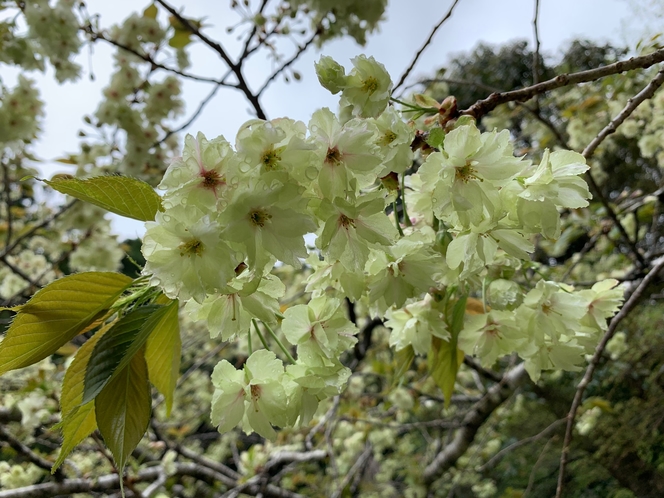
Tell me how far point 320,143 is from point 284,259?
0.13 m

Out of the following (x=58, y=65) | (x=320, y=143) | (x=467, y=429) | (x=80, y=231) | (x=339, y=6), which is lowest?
(x=467, y=429)

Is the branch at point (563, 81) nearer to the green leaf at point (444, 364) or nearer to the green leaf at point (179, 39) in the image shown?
the green leaf at point (444, 364)

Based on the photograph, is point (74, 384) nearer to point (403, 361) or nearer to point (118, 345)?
point (118, 345)

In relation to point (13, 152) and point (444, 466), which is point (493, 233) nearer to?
point (444, 466)

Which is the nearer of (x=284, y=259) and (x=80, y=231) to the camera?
(x=284, y=259)

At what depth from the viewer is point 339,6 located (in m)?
1.61

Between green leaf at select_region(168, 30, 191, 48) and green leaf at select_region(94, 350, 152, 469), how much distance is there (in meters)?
1.88

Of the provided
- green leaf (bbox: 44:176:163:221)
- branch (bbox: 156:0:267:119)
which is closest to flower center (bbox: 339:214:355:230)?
green leaf (bbox: 44:176:163:221)

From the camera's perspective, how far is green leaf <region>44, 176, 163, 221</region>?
508 mm

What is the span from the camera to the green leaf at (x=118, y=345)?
528 millimetres

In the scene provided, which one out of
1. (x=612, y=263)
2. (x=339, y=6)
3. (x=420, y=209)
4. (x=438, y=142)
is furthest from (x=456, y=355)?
(x=612, y=263)

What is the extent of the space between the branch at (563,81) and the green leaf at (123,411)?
581mm

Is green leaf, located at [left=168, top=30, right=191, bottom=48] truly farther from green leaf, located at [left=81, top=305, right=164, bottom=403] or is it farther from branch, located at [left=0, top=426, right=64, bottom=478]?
green leaf, located at [left=81, top=305, right=164, bottom=403]

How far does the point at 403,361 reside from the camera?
877mm
